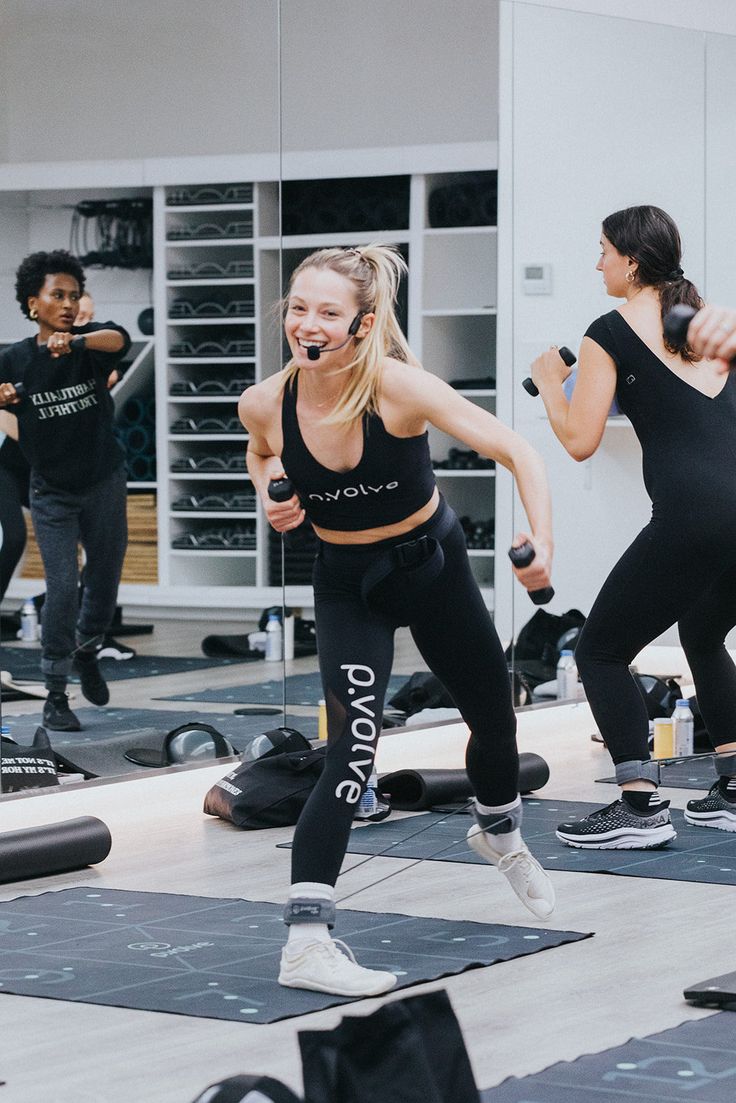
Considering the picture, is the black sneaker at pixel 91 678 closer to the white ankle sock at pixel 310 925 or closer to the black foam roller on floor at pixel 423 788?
the black foam roller on floor at pixel 423 788

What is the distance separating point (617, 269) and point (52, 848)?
191 centimetres

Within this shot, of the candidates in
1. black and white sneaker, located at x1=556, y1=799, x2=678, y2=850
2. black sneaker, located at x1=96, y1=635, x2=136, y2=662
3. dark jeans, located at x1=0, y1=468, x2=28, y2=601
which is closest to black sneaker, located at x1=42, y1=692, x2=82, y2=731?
black sneaker, located at x1=96, y1=635, x2=136, y2=662

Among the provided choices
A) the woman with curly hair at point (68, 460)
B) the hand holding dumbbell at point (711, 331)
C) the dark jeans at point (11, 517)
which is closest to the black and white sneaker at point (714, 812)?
the woman with curly hair at point (68, 460)

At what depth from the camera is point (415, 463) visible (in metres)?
3.26

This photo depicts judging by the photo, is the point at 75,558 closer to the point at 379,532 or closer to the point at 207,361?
the point at 207,361

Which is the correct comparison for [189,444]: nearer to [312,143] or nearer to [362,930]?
[312,143]

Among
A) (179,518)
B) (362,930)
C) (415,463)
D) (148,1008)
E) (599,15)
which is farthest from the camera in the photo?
(599,15)

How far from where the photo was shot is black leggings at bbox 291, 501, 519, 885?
317cm

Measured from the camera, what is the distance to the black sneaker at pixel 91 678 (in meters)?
4.86

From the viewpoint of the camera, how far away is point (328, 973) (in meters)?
3.09

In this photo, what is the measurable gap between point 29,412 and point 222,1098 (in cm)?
291

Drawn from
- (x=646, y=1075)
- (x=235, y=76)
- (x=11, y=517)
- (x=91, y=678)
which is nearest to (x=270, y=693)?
(x=91, y=678)

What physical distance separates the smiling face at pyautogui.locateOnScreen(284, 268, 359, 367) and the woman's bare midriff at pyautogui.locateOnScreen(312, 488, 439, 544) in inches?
12.3

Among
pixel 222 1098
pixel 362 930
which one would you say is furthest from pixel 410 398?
pixel 222 1098
